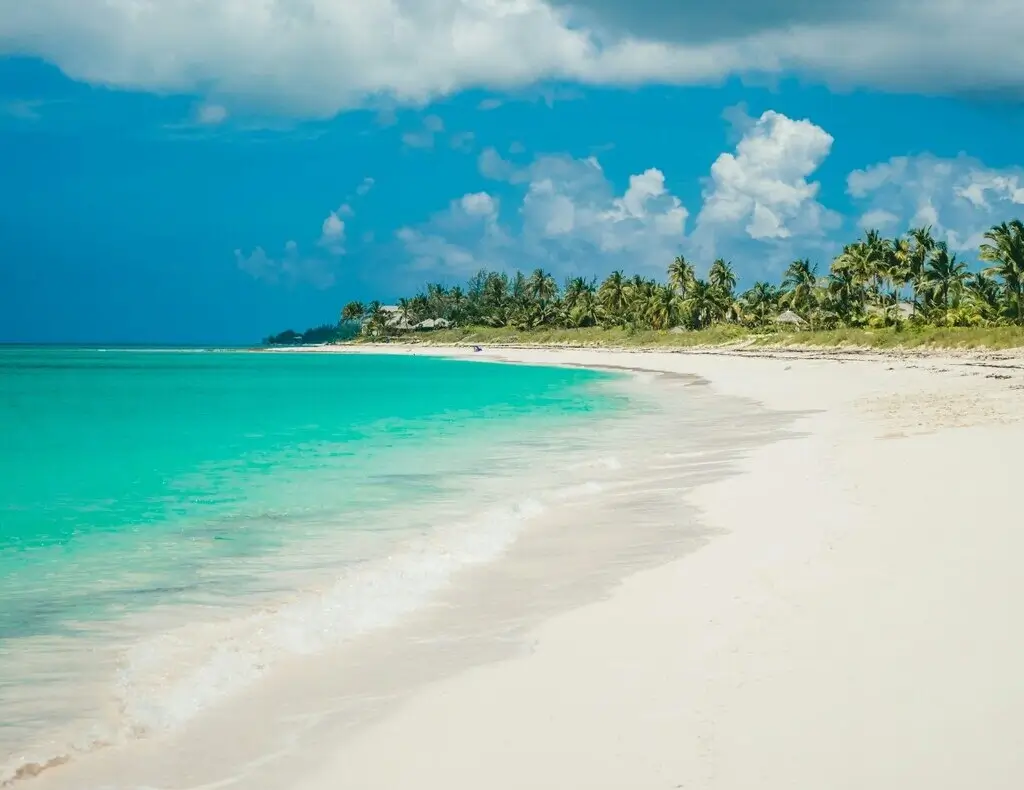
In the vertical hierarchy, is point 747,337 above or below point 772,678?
above

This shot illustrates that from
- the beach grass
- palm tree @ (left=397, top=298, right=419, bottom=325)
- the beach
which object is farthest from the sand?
palm tree @ (left=397, top=298, right=419, bottom=325)

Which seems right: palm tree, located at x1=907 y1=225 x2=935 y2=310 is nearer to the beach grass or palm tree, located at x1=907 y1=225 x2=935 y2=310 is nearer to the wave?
the beach grass

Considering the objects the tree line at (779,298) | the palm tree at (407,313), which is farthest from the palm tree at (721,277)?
the palm tree at (407,313)

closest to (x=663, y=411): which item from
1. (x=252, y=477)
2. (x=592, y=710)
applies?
(x=252, y=477)

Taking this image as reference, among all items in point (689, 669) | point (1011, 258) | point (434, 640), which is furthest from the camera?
point (1011, 258)

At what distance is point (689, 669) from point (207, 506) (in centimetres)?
980

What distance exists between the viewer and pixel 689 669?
17.5 feet

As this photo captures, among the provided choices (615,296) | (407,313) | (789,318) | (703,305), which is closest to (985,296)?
(789,318)

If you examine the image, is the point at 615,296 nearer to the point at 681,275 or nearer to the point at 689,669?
the point at 681,275

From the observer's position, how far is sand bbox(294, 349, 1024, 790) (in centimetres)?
414

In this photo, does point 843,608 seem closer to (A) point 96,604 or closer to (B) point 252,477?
(A) point 96,604

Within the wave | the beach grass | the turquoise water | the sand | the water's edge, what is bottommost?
the turquoise water

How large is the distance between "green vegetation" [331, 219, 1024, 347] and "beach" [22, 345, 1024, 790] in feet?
152

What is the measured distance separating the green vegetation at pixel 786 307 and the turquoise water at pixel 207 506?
3712cm
